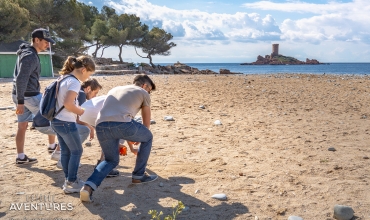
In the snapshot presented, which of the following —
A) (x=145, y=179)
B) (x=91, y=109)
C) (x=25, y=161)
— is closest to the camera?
(x=145, y=179)

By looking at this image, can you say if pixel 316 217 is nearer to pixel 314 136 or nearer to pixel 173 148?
pixel 173 148

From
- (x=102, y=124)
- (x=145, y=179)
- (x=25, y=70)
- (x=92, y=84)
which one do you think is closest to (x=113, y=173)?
(x=145, y=179)

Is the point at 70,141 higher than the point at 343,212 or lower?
higher

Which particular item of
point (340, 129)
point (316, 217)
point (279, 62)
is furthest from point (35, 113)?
point (279, 62)

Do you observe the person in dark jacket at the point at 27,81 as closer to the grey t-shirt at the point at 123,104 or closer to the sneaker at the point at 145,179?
the grey t-shirt at the point at 123,104

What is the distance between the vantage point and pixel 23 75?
4.80m

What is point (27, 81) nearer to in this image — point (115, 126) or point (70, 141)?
point (70, 141)

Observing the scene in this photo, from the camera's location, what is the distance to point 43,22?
122 feet

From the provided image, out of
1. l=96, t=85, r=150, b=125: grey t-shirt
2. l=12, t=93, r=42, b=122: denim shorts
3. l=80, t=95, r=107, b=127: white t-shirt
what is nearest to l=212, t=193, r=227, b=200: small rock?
l=96, t=85, r=150, b=125: grey t-shirt

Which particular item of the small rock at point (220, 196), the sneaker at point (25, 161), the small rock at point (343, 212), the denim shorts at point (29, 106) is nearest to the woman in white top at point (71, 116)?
the denim shorts at point (29, 106)

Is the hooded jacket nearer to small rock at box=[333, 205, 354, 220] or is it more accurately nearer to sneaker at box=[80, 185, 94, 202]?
sneaker at box=[80, 185, 94, 202]

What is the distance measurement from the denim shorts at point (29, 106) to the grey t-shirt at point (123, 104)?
1529 mm

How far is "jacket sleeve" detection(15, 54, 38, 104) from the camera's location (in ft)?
15.7

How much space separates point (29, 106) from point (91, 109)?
969 mm
